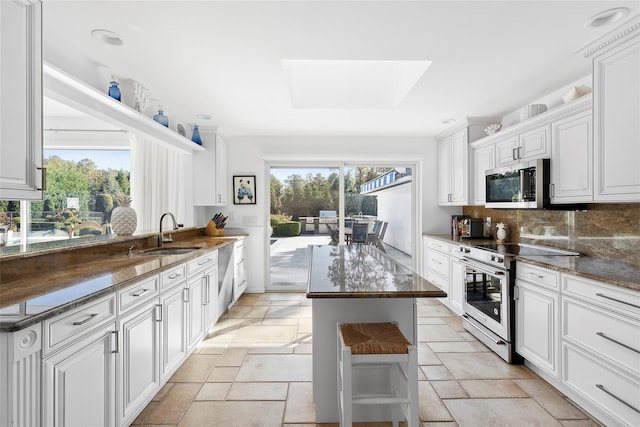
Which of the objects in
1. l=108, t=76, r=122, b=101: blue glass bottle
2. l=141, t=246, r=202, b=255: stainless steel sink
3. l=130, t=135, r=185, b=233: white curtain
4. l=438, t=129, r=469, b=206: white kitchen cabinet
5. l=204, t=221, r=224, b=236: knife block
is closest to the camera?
l=108, t=76, r=122, b=101: blue glass bottle

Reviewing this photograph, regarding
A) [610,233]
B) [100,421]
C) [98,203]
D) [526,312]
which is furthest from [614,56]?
[98,203]

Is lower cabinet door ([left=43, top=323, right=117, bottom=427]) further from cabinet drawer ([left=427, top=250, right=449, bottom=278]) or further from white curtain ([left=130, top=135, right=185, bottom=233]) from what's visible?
cabinet drawer ([left=427, top=250, right=449, bottom=278])

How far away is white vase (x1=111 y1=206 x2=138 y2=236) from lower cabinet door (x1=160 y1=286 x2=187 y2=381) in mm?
898

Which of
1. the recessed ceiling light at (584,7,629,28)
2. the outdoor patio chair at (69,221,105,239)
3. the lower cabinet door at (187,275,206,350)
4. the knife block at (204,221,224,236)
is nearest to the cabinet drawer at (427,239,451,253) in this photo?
the recessed ceiling light at (584,7,629,28)

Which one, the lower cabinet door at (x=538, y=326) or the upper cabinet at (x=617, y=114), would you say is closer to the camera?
the upper cabinet at (x=617, y=114)

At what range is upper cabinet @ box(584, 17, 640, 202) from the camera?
1.93 metres

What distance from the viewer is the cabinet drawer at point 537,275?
88.9 inches

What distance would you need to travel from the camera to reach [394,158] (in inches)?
195

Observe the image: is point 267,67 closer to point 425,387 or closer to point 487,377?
point 425,387

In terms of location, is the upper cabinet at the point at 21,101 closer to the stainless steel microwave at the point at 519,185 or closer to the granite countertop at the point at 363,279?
the granite countertop at the point at 363,279

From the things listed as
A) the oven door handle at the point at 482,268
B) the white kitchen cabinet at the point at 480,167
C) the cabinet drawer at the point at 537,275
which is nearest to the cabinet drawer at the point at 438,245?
the oven door handle at the point at 482,268

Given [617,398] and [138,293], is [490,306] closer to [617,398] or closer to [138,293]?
[617,398]

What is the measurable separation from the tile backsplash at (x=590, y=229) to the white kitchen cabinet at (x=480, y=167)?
422 mm

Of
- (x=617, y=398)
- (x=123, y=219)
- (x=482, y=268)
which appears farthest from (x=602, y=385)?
(x=123, y=219)
